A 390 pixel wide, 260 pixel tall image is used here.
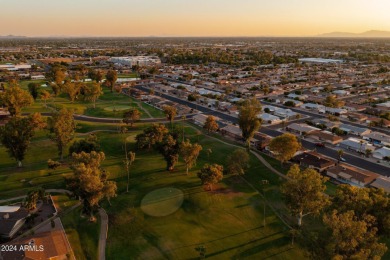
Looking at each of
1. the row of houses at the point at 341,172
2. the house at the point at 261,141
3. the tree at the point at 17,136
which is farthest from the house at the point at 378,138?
the tree at the point at 17,136

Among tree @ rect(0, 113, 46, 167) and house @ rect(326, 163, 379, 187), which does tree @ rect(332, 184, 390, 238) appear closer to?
house @ rect(326, 163, 379, 187)

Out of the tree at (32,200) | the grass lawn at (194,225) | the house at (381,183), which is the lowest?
the grass lawn at (194,225)

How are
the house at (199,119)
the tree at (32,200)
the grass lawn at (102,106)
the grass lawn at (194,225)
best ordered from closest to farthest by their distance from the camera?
the grass lawn at (194,225)
the tree at (32,200)
the house at (199,119)
the grass lawn at (102,106)

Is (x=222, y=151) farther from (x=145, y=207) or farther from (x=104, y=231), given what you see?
(x=104, y=231)

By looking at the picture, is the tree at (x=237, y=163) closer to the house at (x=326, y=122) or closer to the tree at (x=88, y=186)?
the tree at (x=88, y=186)

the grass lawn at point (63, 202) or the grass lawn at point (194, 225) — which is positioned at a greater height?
the grass lawn at point (63, 202)

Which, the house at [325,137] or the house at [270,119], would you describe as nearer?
the house at [325,137]

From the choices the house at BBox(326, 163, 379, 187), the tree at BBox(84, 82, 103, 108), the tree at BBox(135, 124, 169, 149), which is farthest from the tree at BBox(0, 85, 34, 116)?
the house at BBox(326, 163, 379, 187)
